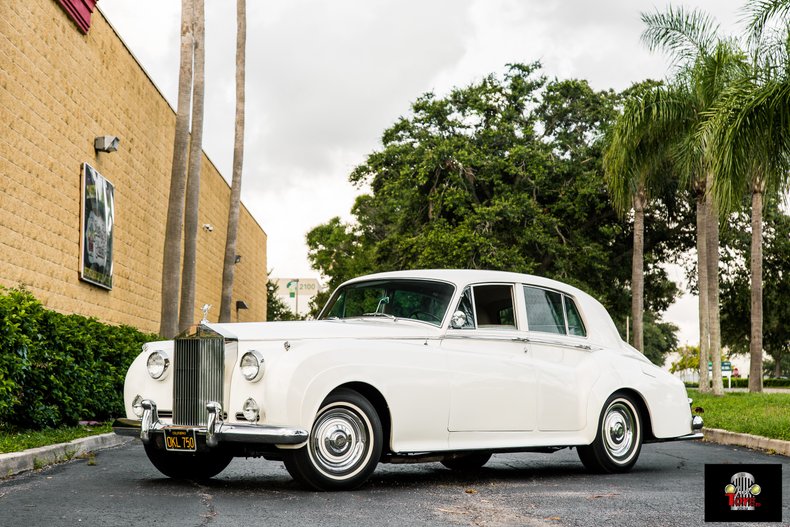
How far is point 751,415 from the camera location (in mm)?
16234

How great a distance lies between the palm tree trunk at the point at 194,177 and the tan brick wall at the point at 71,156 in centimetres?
101

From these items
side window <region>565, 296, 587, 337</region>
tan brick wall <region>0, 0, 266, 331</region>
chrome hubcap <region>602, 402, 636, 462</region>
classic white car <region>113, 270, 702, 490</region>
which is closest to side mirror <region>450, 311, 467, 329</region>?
classic white car <region>113, 270, 702, 490</region>

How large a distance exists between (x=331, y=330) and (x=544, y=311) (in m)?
2.50

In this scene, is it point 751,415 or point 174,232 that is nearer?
point 751,415

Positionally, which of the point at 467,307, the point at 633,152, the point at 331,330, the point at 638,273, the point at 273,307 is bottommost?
the point at 331,330

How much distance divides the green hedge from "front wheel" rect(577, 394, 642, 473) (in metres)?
5.61

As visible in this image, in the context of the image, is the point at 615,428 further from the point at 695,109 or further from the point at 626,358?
the point at 695,109

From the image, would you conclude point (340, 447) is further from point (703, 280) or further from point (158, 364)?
point (703, 280)

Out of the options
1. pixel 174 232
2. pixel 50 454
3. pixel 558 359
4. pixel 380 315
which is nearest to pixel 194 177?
pixel 174 232

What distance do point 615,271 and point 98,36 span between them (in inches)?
877

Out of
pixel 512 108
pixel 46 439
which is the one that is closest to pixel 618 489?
pixel 46 439

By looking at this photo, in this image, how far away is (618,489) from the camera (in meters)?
8.18

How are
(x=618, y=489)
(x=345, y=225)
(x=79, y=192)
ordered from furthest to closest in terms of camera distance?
(x=345, y=225), (x=79, y=192), (x=618, y=489)

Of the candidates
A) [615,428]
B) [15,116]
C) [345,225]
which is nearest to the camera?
[615,428]
